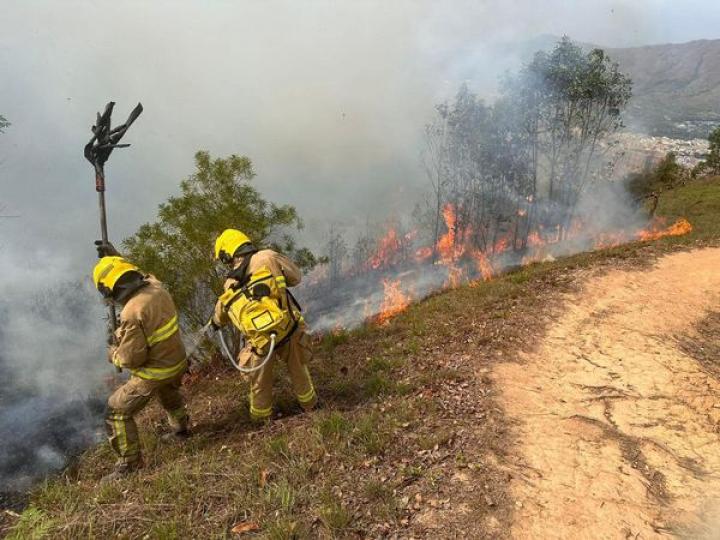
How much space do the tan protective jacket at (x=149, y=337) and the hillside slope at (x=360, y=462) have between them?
1.00m

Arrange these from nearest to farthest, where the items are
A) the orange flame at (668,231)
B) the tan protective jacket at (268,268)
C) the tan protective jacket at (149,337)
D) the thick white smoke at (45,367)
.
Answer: the tan protective jacket at (149,337), the tan protective jacket at (268,268), the thick white smoke at (45,367), the orange flame at (668,231)

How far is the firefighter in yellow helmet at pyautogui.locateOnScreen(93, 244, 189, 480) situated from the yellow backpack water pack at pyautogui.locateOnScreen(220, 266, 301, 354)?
2.25ft

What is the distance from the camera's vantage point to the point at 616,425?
5.05m

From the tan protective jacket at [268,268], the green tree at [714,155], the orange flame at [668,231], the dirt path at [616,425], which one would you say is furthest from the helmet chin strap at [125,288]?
the green tree at [714,155]

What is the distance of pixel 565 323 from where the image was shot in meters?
7.95

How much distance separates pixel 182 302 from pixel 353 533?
273 inches

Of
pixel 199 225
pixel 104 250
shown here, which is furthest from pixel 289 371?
pixel 199 225

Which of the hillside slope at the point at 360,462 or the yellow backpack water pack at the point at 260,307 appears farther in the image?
the yellow backpack water pack at the point at 260,307

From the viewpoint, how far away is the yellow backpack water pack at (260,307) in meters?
4.89

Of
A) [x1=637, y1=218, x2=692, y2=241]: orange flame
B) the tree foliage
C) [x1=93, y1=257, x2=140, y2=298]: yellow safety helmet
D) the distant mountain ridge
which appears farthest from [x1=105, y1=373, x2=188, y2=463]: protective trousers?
the distant mountain ridge

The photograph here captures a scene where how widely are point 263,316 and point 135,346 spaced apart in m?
1.30

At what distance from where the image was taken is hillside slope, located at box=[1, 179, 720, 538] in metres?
3.57

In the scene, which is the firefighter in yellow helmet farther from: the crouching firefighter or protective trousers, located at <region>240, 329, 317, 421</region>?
protective trousers, located at <region>240, 329, 317, 421</region>

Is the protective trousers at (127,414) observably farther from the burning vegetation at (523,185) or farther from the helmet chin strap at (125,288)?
the burning vegetation at (523,185)
